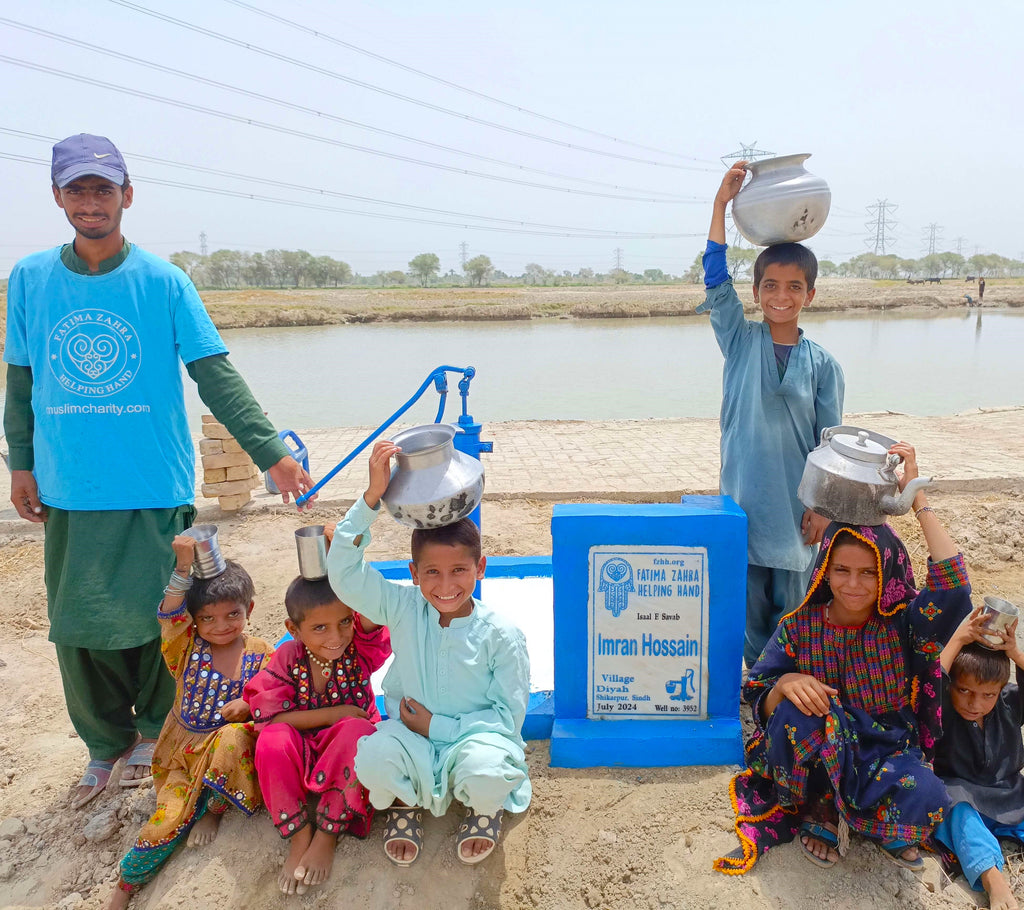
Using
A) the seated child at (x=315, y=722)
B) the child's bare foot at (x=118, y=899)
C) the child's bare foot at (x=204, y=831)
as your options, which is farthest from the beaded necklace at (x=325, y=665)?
the child's bare foot at (x=118, y=899)

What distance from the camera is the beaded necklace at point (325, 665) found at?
2389mm

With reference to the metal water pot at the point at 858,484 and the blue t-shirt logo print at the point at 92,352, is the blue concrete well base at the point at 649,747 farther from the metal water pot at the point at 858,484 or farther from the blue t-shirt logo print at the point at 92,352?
the blue t-shirt logo print at the point at 92,352

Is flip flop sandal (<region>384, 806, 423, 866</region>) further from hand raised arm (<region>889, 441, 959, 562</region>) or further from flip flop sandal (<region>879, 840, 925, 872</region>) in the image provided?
hand raised arm (<region>889, 441, 959, 562</region>)

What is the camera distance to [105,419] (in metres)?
2.60

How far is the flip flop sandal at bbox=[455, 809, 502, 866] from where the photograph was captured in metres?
2.12

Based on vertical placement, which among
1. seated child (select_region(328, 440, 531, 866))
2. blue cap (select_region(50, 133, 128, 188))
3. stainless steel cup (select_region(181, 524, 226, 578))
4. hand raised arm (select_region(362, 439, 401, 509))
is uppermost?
blue cap (select_region(50, 133, 128, 188))

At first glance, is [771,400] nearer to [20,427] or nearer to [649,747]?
[649,747]

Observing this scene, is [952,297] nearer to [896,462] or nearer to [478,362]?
[478,362]

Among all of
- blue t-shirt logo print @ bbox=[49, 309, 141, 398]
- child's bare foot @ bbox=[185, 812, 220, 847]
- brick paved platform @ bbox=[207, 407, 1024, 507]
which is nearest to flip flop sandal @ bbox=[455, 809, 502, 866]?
child's bare foot @ bbox=[185, 812, 220, 847]

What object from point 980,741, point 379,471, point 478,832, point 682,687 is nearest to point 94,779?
point 478,832

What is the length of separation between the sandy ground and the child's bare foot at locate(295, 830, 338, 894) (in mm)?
41

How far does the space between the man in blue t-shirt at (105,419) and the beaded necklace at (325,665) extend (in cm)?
57

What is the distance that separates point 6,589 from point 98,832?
2942 millimetres

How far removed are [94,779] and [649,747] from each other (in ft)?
6.62
